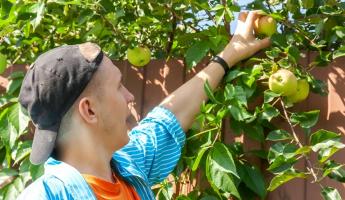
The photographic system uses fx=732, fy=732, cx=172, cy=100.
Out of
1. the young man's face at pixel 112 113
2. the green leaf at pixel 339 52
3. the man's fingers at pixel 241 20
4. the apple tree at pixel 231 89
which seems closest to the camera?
the young man's face at pixel 112 113

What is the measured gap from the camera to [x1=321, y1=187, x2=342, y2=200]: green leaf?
192 centimetres

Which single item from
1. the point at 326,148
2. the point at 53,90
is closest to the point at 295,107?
the point at 326,148

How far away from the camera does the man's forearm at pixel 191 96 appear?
2053 mm

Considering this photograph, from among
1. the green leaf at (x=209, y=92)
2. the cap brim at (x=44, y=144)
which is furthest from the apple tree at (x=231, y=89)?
the cap brim at (x=44, y=144)

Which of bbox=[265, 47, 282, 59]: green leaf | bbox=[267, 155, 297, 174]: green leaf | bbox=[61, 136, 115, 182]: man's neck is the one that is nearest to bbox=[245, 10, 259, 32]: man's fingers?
bbox=[265, 47, 282, 59]: green leaf

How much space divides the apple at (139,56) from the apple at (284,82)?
49 cm

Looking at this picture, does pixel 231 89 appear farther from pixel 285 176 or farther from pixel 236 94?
pixel 285 176

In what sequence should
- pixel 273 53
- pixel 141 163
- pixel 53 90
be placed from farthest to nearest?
1. pixel 273 53
2. pixel 141 163
3. pixel 53 90

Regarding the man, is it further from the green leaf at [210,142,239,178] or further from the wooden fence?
the wooden fence

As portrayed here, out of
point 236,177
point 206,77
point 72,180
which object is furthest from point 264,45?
point 72,180

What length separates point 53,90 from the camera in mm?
1580

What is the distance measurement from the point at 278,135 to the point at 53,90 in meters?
0.72

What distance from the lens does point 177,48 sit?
8.48 ft

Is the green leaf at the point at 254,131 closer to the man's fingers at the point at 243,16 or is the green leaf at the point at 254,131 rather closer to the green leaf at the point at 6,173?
the man's fingers at the point at 243,16
